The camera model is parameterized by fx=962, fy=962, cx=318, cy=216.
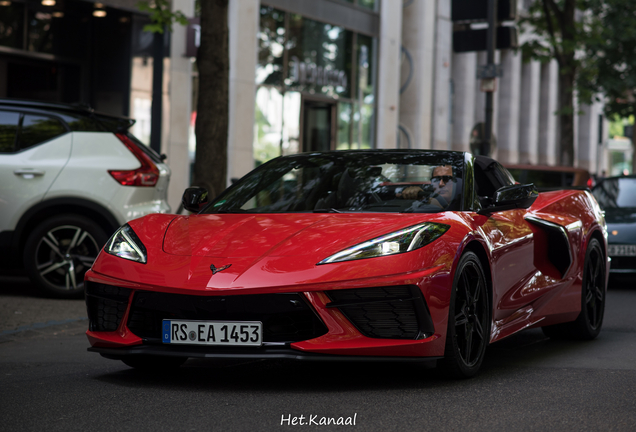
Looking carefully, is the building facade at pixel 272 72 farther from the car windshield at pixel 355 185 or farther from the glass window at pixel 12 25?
the car windshield at pixel 355 185

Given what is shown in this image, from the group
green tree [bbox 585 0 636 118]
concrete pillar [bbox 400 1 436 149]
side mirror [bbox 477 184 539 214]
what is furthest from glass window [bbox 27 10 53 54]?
concrete pillar [bbox 400 1 436 149]

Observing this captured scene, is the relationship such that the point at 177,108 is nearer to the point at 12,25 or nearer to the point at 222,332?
the point at 12,25

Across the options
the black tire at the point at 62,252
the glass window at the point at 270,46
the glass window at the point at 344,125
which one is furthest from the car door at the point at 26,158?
the glass window at the point at 344,125

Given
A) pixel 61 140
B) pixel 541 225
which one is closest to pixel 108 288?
pixel 541 225

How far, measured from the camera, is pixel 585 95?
1014 inches

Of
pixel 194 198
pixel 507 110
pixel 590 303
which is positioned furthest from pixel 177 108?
pixel 507 110

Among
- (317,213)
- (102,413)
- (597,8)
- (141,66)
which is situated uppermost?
(597,8)

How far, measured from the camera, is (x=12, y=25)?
15.5 metres

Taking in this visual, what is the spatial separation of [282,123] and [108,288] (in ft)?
56.2

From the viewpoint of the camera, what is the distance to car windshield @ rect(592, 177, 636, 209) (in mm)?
12320

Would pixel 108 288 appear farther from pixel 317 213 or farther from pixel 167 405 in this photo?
pixel 317 213

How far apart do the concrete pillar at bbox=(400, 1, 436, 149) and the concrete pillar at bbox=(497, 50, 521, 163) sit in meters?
11.6

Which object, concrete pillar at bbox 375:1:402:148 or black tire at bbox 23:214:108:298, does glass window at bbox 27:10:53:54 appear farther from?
concrete pillar at bbox 375:1:402:148

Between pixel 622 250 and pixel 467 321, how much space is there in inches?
269
